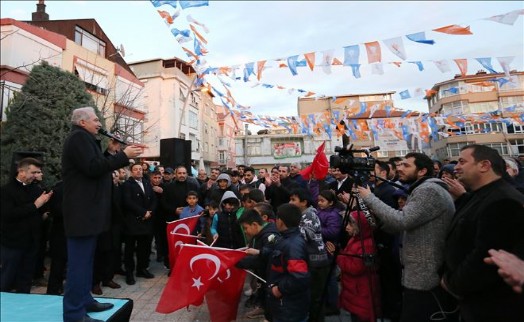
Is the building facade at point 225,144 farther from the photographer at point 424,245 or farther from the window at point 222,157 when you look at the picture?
the photographer at point 424,245

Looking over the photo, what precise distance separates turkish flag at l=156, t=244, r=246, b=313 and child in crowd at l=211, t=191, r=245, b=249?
3.17ft

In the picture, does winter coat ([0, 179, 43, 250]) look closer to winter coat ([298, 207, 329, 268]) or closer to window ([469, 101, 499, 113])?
winter coat ([298, 207, 329, 268])

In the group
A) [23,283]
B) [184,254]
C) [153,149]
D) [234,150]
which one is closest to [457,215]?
[184,254]

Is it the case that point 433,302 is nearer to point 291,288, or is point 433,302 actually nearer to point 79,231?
point 291,288

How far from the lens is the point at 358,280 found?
10.8ft

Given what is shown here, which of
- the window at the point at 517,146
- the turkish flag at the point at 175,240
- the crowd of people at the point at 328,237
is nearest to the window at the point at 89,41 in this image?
the crowd of people at the point at 328,237

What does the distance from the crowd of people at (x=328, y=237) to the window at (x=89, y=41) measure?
15190 mm

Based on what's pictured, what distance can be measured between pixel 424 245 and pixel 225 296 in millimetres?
2315

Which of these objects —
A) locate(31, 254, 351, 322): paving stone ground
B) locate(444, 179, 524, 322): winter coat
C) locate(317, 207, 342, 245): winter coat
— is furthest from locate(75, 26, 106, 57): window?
locate(444, 179, 524, 322): winter coat

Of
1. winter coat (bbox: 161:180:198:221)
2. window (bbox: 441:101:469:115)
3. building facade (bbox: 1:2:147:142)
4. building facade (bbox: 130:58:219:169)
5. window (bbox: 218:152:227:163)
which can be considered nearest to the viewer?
winter coat (bbox: 161:180:198:221)

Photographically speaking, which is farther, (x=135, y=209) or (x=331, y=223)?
(x=135, y=209)

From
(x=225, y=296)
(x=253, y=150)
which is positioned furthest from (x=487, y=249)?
(x=253, y=150)

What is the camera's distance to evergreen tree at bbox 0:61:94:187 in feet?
21.1

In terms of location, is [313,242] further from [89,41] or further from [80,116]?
[89,41]
